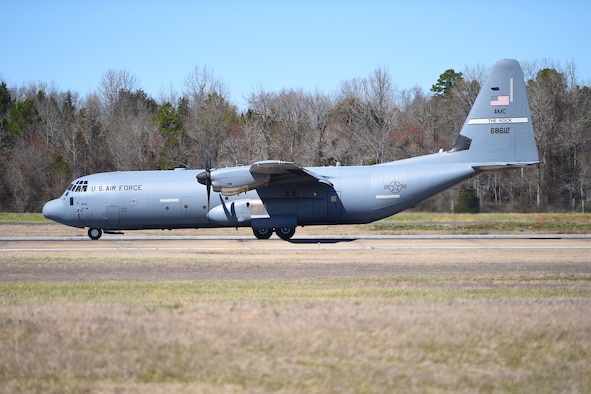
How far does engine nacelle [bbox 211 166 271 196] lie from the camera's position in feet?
96.5

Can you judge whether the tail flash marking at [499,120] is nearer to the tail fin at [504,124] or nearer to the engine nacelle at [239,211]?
the tail fin at [504,124]

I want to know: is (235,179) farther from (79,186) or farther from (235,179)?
(79,186)

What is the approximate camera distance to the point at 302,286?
1781 centimetres

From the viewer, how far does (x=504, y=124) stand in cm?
3073

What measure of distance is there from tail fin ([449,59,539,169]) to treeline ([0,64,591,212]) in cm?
1999

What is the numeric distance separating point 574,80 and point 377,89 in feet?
61.5

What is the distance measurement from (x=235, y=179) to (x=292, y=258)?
19.9 feet

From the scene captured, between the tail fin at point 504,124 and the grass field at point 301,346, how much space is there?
1741cm

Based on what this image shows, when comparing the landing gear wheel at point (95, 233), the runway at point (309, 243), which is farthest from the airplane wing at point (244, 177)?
the landing gear wheel at point (95, 233)

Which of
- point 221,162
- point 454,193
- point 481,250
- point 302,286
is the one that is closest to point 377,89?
point 221,162

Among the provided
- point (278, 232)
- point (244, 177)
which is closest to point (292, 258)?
point (244, 177)

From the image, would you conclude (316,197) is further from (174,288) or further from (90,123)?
(90,123)

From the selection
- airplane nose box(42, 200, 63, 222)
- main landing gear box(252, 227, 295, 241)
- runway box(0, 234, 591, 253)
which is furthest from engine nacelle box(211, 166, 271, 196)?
airplane nose box(42, 200, 63, 222)

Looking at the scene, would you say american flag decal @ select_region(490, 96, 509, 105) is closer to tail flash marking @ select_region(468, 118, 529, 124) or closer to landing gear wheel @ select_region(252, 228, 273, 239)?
tail flash marking @ select_region(468, 118, 529, 124)
